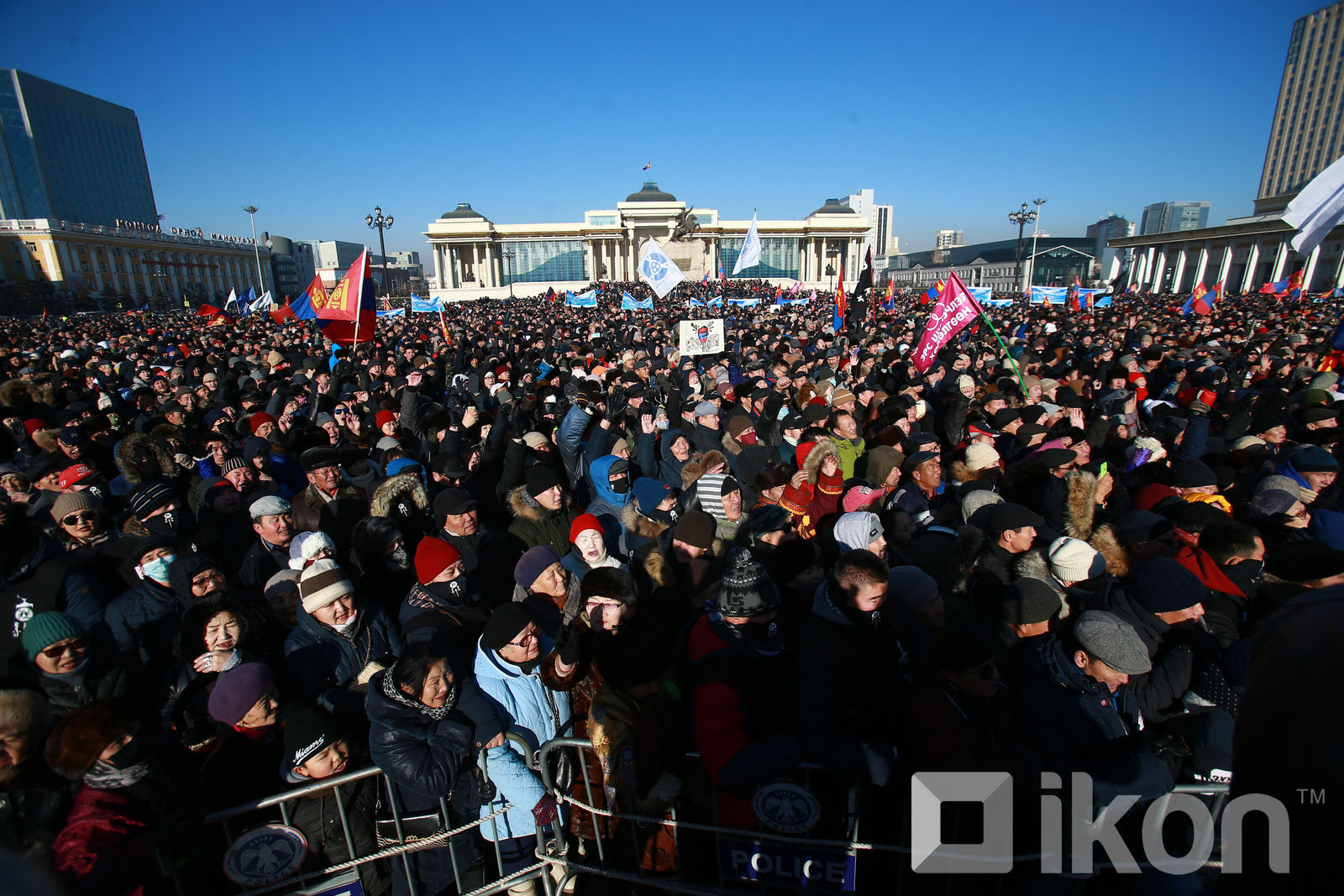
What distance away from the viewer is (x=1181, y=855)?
6.59 ft

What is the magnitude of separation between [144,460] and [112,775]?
391 centimetres

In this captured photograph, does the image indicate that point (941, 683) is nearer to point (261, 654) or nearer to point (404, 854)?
point (404, 854)

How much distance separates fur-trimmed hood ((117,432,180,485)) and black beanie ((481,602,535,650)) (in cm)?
419

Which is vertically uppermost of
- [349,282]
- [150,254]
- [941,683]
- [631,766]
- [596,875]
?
[150,254]

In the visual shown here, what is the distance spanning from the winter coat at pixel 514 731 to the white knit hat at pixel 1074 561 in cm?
244

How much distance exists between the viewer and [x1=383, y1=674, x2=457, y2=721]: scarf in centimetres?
227

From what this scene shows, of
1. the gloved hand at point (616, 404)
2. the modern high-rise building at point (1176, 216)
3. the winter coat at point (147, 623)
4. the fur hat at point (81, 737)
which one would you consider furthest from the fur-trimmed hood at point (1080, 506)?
the modern high-rise building at point (1176, 216)

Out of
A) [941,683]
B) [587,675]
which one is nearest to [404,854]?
[587,675]

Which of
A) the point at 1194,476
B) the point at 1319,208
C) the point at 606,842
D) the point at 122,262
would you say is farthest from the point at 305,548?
the point at 122,262

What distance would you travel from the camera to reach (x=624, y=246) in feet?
229

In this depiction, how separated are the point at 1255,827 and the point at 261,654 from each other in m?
3.36

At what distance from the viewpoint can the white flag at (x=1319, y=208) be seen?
4504 millimetres

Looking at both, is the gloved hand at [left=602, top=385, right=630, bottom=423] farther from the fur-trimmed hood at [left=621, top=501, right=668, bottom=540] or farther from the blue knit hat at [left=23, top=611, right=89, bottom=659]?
the blue knit hat at [left=23, top=611, right=89, bottom=659]

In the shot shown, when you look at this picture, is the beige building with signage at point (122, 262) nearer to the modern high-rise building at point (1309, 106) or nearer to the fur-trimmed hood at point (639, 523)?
the fur-trimmed hood at point (639, 523)
